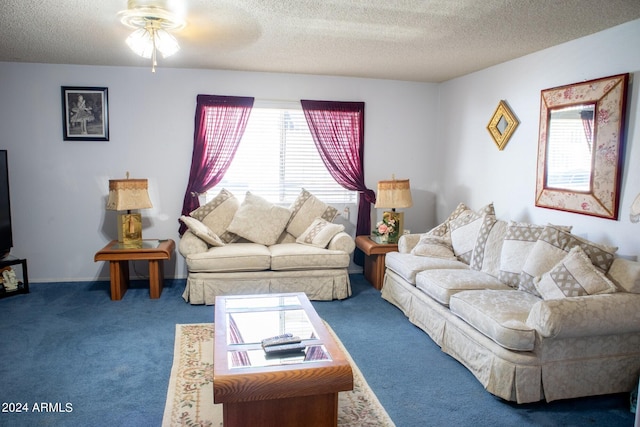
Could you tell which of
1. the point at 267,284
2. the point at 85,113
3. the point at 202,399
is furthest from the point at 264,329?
the point at 85,113

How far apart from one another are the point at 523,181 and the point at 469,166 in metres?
0.99

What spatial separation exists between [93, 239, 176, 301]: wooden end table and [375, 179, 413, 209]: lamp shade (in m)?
2.41

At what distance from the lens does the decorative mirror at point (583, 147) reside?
350 cm

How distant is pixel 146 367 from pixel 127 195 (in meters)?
2.10

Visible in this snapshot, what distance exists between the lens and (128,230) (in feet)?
16.5

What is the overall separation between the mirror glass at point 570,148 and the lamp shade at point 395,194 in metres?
1.58

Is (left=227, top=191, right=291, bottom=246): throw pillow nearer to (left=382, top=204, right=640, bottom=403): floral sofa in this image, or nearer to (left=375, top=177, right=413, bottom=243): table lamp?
(left=375, top=177, right=413, bottom=243): table lamp

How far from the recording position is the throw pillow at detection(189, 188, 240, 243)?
5332 millimetres

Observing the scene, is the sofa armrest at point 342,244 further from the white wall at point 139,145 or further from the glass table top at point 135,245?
the glass table top at point 135,245

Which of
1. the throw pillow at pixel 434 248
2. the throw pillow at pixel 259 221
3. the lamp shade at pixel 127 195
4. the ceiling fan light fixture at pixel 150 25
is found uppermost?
the ceiling fan light fixture at pixel 150 25

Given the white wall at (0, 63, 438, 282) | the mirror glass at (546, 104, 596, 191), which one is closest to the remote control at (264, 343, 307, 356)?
the mirror glass at (546, 104, 596, 191)

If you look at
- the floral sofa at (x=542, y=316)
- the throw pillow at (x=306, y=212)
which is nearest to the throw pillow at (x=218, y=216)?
the throw pillow at (x=306, y=212)

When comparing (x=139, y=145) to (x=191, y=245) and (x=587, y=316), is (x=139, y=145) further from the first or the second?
(x=587, y=316)

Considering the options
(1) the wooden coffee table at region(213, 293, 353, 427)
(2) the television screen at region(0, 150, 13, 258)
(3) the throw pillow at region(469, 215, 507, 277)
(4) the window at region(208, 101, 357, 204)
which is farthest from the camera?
(4) the window at region(208, 101, 357, 204)
